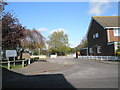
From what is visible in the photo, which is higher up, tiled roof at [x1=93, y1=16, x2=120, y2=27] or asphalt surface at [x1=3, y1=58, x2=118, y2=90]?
tiled roof at [x1=93, y1=16, x2=120, y2=27]

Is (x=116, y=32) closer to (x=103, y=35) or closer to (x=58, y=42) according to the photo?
(x=103, y=35)

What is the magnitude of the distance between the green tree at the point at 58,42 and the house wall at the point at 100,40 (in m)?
30.4

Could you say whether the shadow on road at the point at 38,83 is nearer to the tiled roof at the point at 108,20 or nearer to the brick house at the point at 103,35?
the brick house at the point at 103,35

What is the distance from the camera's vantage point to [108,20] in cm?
3148

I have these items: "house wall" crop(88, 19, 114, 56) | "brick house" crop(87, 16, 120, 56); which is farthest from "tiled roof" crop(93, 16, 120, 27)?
"house wall" crop(88, 19, 114, 56)

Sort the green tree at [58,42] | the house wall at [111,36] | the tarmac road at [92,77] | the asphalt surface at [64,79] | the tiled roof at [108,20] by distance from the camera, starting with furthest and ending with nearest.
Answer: the green tree at [58,42] < the tiled roof at [108,20] < the house wall at [111,36] < the asphalt surface at [64,79] < the tarmac road at [92,77]

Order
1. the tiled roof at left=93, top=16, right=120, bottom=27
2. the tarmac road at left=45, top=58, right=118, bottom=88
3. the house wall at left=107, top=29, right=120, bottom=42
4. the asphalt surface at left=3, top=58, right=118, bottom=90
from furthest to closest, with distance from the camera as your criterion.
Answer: the tiled roof at left=93, top=16, right=120, bottom=27, the house wall at left=107, top=29, right=120, bottom=42, the asphalt surface at left=3, top=58, right=118, bottom=90, the tarmac road at left=45, top=58, right=118, bottom=88

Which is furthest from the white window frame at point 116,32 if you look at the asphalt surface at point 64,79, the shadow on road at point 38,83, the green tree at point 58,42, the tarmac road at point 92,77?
the green tree at point 58,42

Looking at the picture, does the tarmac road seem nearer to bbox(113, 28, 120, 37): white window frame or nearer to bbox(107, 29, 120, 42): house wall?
bbox(107, 29, 120, 42): house wall

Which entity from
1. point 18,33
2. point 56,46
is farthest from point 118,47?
point 56,46

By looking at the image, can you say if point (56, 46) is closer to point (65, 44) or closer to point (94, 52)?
point (65, 44)

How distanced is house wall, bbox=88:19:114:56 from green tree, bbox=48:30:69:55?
30407 millimetres

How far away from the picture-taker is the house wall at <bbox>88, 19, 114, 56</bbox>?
26.7 metres

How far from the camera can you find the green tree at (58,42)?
2648 inches
